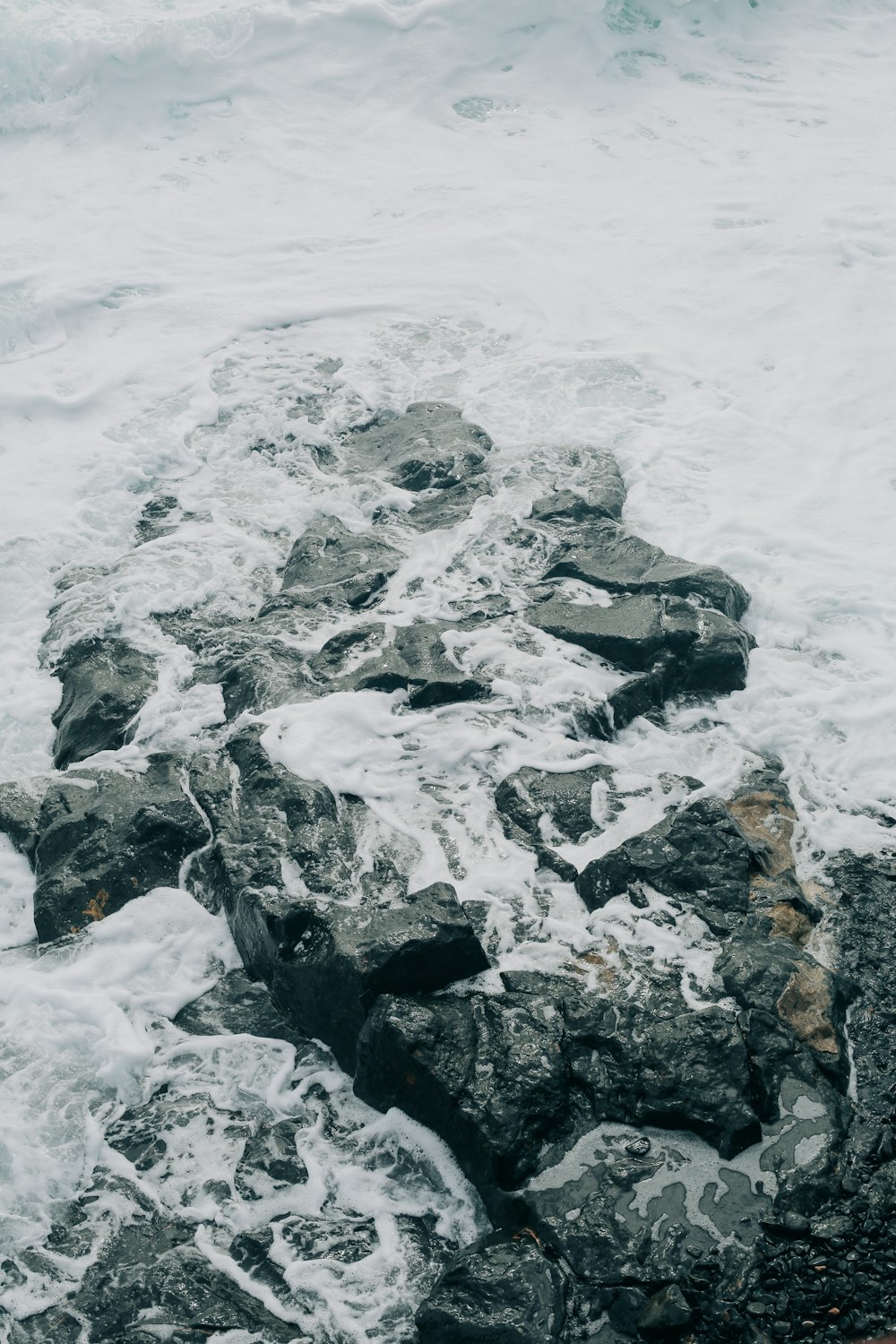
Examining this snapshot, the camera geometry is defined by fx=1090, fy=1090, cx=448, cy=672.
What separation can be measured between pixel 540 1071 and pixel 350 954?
3.16ft

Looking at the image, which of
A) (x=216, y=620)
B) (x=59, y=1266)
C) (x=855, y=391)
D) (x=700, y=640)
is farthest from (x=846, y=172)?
(x=59, y=1266)

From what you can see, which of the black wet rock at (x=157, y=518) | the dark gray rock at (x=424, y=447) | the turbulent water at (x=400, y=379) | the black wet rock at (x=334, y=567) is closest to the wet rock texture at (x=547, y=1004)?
the turbulent water at (x=400, y=379)

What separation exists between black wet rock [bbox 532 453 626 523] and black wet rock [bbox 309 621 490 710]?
1.53 meters

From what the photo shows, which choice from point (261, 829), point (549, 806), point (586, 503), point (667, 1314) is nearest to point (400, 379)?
point (586, 503)

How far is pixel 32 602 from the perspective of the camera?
25.3ft

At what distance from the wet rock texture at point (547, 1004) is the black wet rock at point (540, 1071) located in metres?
0.01

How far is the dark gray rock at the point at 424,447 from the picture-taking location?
28.7 ft

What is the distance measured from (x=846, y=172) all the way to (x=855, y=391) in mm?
5403

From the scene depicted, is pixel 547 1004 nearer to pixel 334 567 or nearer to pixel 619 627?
pixel 619 627

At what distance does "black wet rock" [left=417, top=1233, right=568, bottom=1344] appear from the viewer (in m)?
3.88

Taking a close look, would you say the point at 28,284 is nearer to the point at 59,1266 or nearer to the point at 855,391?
the point at 855,391

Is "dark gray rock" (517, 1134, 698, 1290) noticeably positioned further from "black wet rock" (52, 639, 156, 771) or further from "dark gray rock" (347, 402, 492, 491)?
"dark gray rock" (347, 402, 492, 491)

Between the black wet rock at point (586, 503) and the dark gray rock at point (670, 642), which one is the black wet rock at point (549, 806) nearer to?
the dark gray rock at point (670, 642)

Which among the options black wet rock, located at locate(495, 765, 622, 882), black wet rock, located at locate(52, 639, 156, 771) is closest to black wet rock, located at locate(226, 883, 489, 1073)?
black wet rock, located at locate(495, 765, 622, 882)
